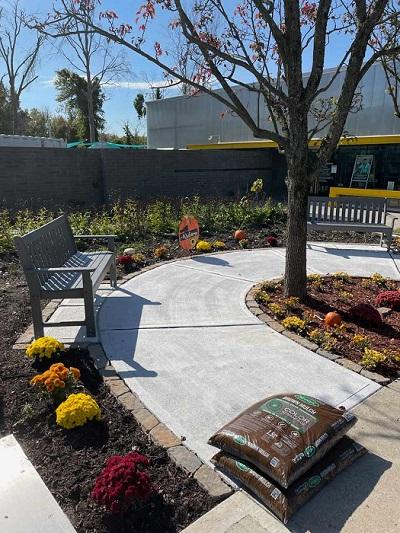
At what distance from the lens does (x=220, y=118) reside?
21328 mm

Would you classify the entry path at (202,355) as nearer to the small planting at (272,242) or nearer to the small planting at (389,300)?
the small planting at (389,300)

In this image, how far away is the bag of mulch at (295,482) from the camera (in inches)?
82.0

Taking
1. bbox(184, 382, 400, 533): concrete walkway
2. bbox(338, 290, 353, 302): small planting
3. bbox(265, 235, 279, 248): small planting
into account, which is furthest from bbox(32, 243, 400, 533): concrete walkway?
bbox(265, 235, 279, 248): small planting

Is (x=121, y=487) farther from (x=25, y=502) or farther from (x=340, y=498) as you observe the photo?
(x=340, y=498)

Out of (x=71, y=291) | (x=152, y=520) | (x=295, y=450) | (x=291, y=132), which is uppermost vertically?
(x=291, y=132)

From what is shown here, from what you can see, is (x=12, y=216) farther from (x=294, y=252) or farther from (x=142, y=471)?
(x=142, y=471)

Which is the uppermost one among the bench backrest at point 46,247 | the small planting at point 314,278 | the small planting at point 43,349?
the bench backrest at point 46,247

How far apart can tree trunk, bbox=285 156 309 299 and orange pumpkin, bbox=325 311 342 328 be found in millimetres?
725

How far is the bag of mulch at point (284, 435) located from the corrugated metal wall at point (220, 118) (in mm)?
12813

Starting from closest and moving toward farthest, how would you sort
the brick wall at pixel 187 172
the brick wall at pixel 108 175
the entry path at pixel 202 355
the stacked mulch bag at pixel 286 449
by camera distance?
the stacked mulch bag at pixel 286 449 < the entry path at pixel 202 355 < the brick wall at pixel 108 175 < the brick wall at pixel 187 172

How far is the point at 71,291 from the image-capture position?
156 inches

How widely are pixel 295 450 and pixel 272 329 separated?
7.05ft

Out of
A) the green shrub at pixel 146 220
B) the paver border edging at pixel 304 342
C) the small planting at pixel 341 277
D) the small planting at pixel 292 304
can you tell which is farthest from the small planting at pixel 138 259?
the small planting at pixel 341 277

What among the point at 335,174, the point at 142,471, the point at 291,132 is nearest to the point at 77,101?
the point at 335,174
